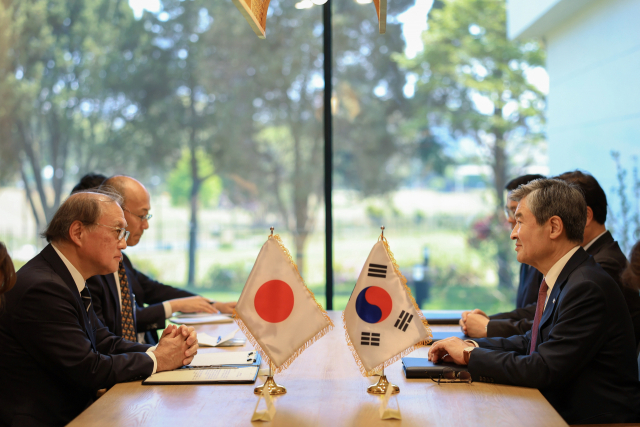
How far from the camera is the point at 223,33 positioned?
5.97m

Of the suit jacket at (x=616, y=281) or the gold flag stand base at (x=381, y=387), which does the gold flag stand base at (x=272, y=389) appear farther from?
the suit jacket at (x=616, y=281)


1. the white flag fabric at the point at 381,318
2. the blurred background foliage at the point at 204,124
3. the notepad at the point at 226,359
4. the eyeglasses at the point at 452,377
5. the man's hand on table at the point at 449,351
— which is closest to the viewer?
the white flag fabric at the point at 381,318

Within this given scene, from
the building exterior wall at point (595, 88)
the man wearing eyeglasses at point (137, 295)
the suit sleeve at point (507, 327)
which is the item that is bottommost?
the suit sleeve at point (507, 327)

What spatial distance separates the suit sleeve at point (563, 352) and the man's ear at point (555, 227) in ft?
0.75

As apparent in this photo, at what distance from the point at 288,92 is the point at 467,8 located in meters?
2.00

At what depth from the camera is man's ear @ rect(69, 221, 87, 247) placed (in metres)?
2.04

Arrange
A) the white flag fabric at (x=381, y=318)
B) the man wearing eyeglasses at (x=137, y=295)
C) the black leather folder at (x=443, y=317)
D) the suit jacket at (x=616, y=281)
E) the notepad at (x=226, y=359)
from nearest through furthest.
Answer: the white flag fabric at (x=381, y=318) < the notepad at (x=226, y=359) < the suit jacket at (x=616, y=281) < the man wearing eyeglasses at (x=137, y=295) < the black leather folder at (x=443, y=317)

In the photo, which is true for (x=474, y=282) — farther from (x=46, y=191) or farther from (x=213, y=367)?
(x=46, y=191)

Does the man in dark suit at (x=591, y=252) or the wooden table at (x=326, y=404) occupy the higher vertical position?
the man in dark suit at (x=591, y=252)

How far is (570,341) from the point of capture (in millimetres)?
1793

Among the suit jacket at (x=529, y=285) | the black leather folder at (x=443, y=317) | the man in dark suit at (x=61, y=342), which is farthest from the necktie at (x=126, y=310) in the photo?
the suit jacket at (x=529, y=285)

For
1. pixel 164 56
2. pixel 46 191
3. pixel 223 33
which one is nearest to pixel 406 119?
pixel 223 33

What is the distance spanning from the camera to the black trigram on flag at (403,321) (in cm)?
173

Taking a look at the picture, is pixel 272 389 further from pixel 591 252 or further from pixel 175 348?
pixel 591 252
